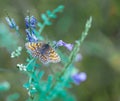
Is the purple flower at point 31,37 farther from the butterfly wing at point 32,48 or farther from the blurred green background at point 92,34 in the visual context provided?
the blurred green background at point 92,34

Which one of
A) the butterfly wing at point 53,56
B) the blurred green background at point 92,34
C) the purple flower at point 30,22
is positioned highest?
the blurred green background at point 92,34

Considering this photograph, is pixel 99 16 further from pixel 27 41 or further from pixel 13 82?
pixel 27 41

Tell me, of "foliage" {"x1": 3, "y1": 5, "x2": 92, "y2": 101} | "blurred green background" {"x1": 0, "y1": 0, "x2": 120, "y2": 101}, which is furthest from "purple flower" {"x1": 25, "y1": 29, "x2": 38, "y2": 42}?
"blurred green background" {"x1": 0, "y1": 0, "x2": 120, "y2": 101}

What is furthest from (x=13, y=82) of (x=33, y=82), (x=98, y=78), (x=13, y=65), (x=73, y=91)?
(x=33, y=82)

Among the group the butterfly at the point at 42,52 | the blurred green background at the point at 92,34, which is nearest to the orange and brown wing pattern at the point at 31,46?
the butterfly at the point at 42,52

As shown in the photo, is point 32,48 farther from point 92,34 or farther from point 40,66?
point 92,34

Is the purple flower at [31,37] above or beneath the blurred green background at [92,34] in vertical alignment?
beneath

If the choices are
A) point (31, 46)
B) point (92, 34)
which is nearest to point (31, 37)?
point (31, 46)
